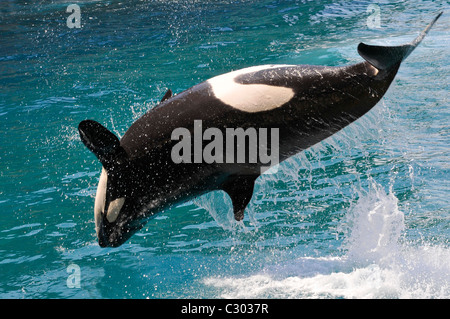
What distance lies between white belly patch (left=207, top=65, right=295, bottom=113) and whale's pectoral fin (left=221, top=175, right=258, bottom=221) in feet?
1.88

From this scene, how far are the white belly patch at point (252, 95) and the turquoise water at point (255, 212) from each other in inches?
32.1

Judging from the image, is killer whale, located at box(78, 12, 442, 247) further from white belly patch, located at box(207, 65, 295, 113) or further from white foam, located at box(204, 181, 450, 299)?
white foam, located at box(204, 181, 450, 299)

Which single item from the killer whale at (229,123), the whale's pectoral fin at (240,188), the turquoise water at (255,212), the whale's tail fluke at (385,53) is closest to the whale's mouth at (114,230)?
the killer whale at (229,123)

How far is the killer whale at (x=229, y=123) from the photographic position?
12.2 ft

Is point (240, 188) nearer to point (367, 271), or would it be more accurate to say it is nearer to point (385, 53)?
point (385, 53)

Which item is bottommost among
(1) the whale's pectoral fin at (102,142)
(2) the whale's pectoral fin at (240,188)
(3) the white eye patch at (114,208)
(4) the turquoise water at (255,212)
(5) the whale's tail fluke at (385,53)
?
(4) the turquoise water at (255,212)

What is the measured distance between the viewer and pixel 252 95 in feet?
12.9

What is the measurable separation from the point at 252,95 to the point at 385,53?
935mm

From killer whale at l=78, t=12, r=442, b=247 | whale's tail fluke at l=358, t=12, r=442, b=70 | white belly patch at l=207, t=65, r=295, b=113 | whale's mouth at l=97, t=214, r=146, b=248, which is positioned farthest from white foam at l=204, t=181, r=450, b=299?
whale's tail fluke at l=358, t=12, r=442, b=70

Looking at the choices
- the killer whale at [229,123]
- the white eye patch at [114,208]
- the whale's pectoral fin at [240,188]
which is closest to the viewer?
the killer whale at [229,123]

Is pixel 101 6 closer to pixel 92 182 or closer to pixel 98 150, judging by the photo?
pixel 92 182

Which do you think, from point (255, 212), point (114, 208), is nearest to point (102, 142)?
point (114, 208)

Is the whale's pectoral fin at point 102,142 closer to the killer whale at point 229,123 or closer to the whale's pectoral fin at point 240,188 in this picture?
the killer whale at point 229,123

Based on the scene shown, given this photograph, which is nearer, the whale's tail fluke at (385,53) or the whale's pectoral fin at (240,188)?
the whale's tail fluke at (385,53)
